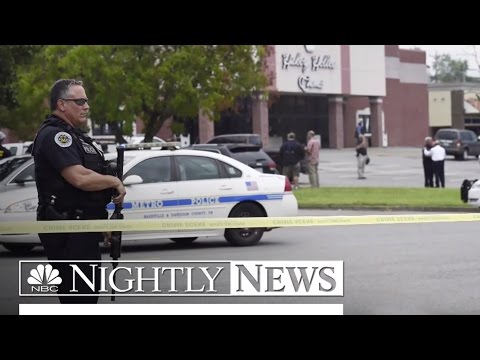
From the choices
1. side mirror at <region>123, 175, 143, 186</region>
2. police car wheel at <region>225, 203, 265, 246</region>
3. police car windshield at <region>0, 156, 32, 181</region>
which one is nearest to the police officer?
police car wheel at <region>225, 203, 265, 246</region>

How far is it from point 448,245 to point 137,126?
23.4 meters

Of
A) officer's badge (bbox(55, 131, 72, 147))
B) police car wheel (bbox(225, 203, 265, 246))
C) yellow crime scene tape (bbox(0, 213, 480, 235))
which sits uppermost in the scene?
officer's badge (bbox(55, 131, 72, 147))

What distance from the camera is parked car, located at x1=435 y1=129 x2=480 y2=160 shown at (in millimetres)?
44094

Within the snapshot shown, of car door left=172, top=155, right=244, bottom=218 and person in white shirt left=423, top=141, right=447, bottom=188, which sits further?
person in white shirt left=423, top=141, right=447, bottom=188

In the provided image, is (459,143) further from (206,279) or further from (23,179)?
(206,279)

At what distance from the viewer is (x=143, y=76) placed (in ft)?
77.6

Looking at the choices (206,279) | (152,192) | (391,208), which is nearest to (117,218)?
(206,279)

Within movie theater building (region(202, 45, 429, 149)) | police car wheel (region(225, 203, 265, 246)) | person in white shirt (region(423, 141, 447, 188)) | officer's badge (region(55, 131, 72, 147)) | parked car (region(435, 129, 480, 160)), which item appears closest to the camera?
officer's badge (region(55, 131, 72, 147))

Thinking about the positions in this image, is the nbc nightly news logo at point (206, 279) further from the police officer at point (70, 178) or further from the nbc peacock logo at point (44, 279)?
the police officer at point (70, 178)

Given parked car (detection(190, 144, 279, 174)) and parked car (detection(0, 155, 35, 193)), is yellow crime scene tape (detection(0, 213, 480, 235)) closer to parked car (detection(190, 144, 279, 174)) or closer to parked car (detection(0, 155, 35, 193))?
parked car (detection(0, 155, 35, 193))

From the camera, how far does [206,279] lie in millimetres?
6297

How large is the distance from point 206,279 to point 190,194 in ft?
15.3

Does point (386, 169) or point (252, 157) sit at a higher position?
point (252, 157)

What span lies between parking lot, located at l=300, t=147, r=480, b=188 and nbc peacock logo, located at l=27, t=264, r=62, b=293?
21925mm
